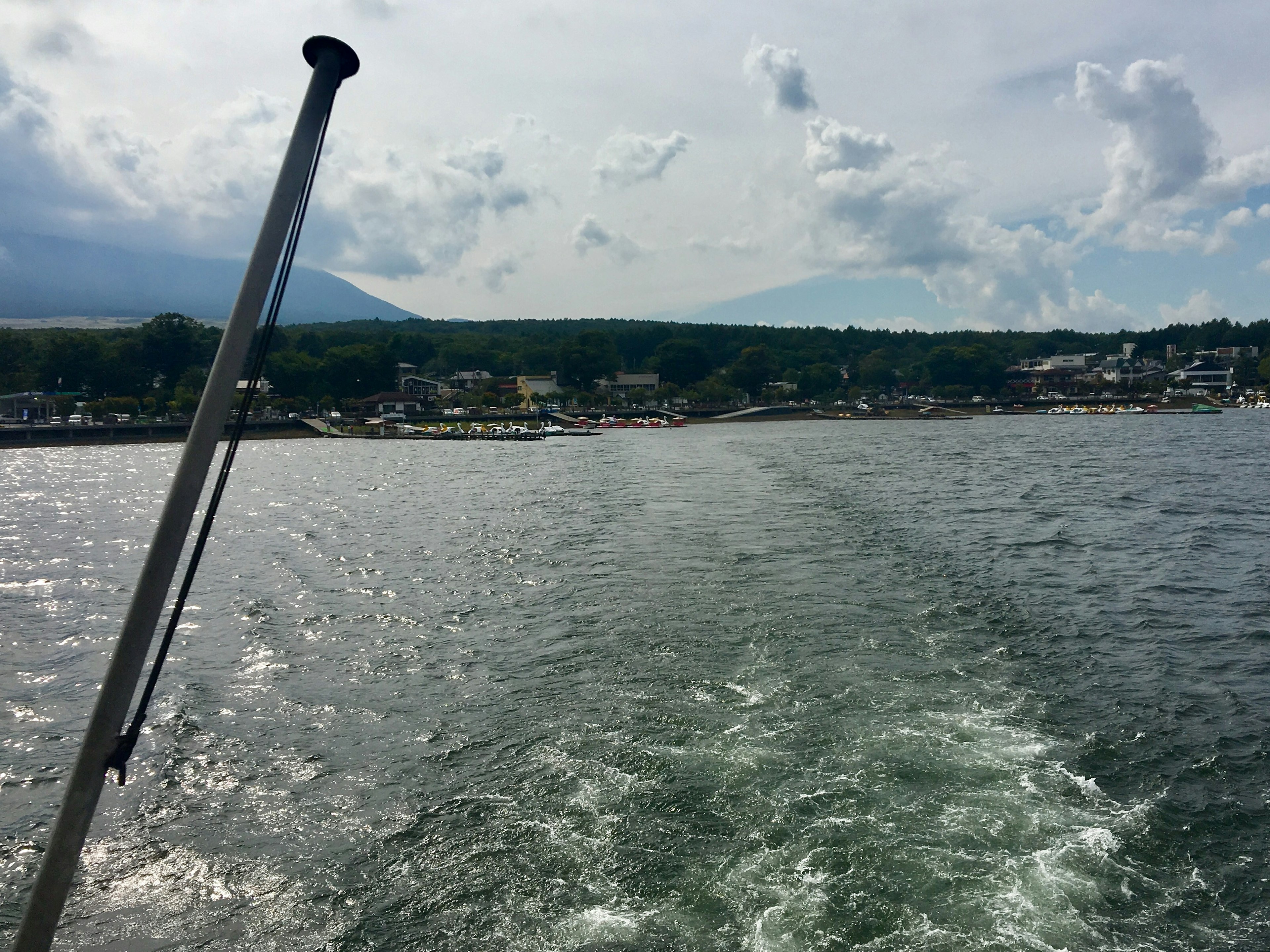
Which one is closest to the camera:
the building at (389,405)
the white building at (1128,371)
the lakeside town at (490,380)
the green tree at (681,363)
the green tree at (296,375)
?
the lakeside town at (490,380)

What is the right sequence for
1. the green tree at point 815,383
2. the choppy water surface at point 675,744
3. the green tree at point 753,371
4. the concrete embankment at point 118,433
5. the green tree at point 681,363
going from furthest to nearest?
the green tree at point 681,363
the green tree at point 753,371
the green tree at point 815,383
the concrete embankment at point 118,433
the choppy water surface at point 675,744

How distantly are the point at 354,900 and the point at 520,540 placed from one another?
20.3 metres

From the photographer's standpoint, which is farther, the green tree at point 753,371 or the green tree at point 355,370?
the green tree at point 753,371

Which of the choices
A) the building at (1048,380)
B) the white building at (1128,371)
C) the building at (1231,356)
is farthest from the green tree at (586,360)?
the building at (1231,356)

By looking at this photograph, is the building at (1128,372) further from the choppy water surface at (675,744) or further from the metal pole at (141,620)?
the metal pole at (141,620)

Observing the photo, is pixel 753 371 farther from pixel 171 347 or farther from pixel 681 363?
pixel 171 347

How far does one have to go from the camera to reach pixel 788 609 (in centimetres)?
1805

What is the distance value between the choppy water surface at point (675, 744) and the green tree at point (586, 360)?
143888 millimetres

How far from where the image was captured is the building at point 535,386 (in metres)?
158

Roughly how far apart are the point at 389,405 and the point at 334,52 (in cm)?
13774

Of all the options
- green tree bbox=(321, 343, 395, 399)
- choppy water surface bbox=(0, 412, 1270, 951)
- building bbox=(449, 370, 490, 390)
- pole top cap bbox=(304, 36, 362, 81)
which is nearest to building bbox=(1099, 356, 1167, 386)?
building bbox=(449, 370, 490, 390)

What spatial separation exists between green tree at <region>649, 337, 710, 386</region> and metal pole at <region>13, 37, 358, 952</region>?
589ft

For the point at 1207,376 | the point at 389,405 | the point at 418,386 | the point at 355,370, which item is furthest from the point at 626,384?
the point at 1207,376

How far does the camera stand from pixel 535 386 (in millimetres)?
161625
